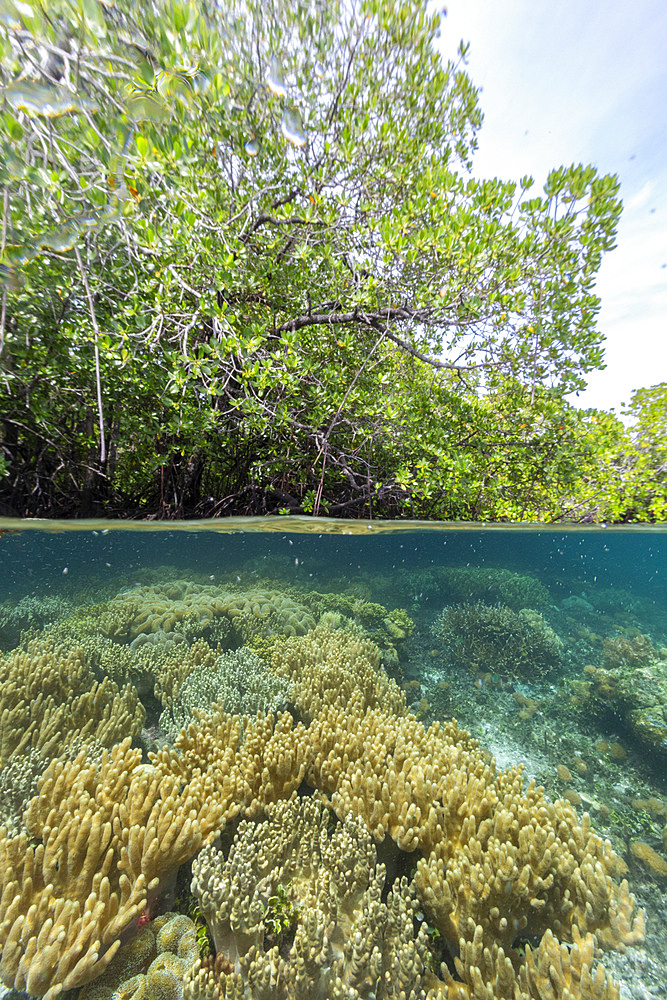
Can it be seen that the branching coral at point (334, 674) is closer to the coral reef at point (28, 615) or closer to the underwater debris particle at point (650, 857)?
the underwater debris particle at point (650, 857)

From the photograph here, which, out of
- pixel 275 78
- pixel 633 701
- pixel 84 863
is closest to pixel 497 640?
pixel 633 701

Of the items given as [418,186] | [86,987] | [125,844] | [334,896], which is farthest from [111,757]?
[418,186]

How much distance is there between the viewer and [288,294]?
19.7 feet

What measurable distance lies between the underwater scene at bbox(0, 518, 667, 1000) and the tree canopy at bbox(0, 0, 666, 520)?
113 inches

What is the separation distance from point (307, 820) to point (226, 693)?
2.13 metres

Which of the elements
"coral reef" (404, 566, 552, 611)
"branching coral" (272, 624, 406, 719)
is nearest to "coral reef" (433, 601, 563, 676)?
"coral reef" (404, 566, 552, 611)

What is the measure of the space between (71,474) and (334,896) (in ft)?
21.7

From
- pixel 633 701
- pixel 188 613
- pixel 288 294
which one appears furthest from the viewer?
pixel 188 613

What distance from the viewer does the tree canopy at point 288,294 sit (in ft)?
11.5

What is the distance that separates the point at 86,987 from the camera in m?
2.63

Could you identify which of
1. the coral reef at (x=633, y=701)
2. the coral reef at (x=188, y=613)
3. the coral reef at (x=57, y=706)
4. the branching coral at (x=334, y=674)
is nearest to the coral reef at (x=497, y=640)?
the coral reef at (x=633, y=701)

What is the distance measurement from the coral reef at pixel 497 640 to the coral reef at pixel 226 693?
4.91 m

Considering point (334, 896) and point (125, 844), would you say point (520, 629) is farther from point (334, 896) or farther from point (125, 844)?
point (125, 844)

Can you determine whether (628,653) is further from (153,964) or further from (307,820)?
(153,964)
